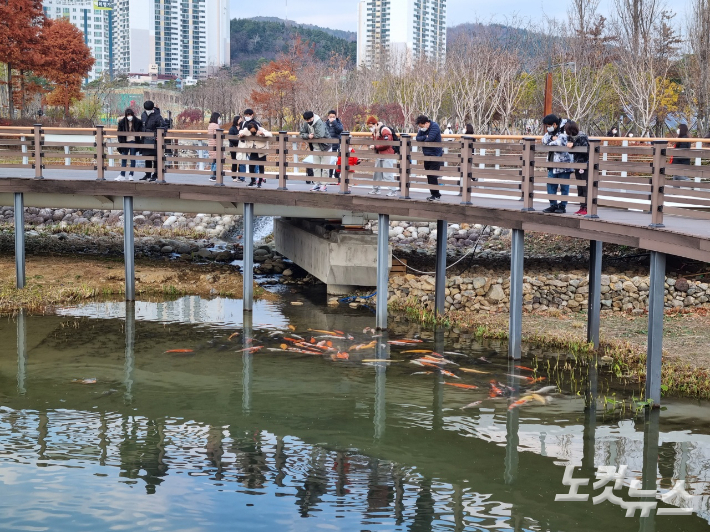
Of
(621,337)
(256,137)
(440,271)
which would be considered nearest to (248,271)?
(256,137)

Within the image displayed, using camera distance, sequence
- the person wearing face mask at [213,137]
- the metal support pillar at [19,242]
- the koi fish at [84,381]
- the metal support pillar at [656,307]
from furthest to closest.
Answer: the metal support pillar at [19,242]
the person wearing face mask at [213,137]
the koi fish at [84,381]
the metal support pillar at [656,307]

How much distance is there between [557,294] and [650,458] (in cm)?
856

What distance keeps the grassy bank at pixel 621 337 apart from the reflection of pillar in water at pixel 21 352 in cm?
749

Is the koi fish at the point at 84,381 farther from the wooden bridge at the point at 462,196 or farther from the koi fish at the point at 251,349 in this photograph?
the wooden bridge at the point at 462,196

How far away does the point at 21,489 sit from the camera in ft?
33.4

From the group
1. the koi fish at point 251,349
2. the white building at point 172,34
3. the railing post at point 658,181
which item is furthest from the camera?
the white building at point 172,34

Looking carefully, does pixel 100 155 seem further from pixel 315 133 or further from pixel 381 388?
pixel 381 388

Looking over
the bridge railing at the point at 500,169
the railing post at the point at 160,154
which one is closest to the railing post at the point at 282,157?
the bridge railing at the point at 500,169

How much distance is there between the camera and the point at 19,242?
2031 centimetres

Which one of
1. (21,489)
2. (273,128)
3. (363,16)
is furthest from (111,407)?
(363,16)

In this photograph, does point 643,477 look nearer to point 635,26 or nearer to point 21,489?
point 21,489

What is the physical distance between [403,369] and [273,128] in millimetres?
56619

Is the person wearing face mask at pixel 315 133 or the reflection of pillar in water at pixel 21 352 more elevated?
the person wearing face mask at pixel 315 133

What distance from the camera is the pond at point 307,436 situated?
980cm
